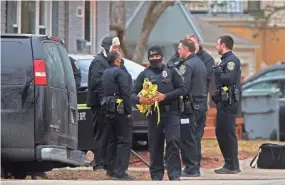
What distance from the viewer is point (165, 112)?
39.5 ft

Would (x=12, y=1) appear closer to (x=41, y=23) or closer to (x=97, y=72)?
(x=41, y=23)

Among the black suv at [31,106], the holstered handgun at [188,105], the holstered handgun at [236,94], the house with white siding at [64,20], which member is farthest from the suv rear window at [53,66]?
the house with white siding at [64,20]

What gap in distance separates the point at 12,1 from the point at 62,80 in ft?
43.0

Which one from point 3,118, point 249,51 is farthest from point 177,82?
point 249,51

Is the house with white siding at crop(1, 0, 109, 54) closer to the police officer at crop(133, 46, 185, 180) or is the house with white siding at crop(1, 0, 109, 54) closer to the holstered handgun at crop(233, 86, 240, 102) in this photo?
the holstered handgun at crop(233, 86, 240, 102)

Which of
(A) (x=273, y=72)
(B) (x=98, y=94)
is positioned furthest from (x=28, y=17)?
(B) (x=98, y=94)

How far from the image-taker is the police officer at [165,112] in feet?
39.4

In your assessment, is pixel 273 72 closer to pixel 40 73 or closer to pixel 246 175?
pixel 246 175

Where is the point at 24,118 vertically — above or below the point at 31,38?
below

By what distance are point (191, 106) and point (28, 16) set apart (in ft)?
42.5

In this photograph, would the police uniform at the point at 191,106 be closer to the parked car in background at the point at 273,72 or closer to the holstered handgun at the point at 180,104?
the holstered handgun at the point at 180,104

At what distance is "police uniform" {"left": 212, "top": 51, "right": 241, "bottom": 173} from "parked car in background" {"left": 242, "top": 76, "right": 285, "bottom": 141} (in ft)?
31.8

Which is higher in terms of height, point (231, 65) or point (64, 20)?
point (64, 20)

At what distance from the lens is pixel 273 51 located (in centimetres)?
4525
